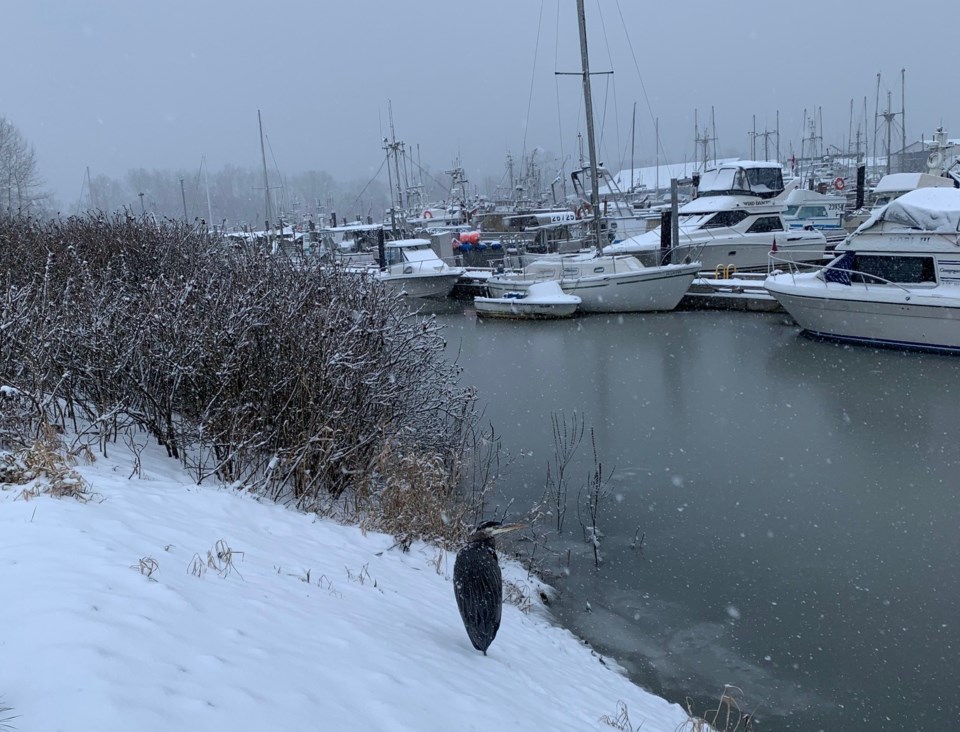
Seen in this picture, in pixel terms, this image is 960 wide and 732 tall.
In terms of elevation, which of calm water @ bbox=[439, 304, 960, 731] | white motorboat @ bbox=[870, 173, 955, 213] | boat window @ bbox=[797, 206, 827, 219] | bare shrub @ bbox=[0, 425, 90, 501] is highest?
white motorboat @ bbox=[870, 173, 955, 213]

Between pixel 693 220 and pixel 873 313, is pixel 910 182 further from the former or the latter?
pixel 873 313

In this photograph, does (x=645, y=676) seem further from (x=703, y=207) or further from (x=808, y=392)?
(x=703, y=207)

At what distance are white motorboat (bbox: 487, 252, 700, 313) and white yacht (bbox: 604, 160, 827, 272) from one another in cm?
173

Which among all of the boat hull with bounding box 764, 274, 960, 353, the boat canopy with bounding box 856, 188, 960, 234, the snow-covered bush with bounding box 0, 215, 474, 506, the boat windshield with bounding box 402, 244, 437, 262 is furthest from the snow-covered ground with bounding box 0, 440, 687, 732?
the boat windshield with bounding box 402, 244, 437, 262

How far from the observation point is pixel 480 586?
183 inches

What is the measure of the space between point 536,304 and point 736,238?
8.53 meters

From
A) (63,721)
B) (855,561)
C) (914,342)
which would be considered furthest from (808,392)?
(63,721)

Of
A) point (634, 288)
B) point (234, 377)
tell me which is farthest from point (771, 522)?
point (634, 288)

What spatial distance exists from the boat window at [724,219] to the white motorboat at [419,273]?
31.9 ft

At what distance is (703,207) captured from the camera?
30469 millimetres

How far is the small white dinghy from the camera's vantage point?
25.9 m

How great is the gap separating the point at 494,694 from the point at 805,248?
27265mm

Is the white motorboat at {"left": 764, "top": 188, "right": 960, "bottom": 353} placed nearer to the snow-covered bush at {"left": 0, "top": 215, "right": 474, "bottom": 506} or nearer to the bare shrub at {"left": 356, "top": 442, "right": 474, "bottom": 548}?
the snow-covered bush at {"left": 0, "top": 215, "right": 474, "bottom": 506}

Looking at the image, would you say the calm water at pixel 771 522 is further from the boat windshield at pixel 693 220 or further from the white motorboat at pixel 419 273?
the boat windshield at pixel 693 220
